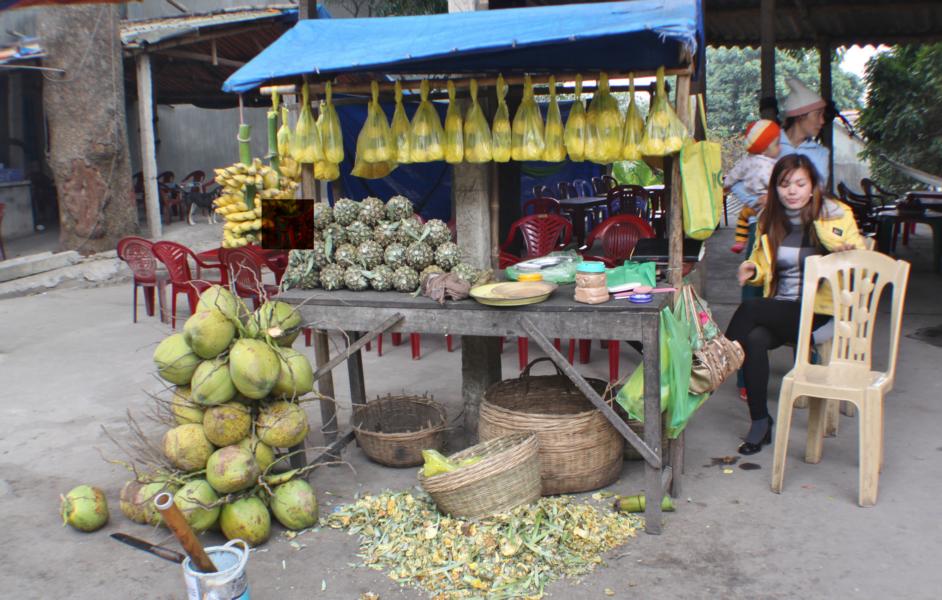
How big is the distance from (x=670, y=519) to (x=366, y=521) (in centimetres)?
128

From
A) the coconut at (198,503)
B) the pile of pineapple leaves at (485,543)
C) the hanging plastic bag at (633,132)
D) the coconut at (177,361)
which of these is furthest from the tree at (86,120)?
the hanging plastic bag at (633,132)

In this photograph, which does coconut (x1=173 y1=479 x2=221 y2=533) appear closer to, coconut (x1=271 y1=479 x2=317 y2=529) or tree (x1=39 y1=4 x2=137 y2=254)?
coconut (x1=271 y1=479 x2=317 y2=529)

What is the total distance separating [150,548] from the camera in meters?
3.32

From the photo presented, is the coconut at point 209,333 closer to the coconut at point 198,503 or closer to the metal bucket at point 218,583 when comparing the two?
the coconut at point 198,503

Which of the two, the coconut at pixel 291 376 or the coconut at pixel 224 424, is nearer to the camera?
the coconut at pixel 224 424

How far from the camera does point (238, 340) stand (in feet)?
11.1

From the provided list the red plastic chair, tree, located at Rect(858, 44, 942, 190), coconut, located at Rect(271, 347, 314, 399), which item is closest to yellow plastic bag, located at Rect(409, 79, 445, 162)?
coconut, located at Rect(271, 347, 314, 399)

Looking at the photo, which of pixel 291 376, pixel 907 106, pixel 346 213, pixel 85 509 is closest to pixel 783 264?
pixel 346 213

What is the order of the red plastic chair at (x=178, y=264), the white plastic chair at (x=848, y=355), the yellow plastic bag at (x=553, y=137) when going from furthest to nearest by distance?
the red plastic chair at (x=178, y=264) → the yellow plastic bag at (x=553, y=137) → the white plastic chair at (x=848, y=355)

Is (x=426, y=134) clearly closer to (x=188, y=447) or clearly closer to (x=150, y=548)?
(x=188, y=447)

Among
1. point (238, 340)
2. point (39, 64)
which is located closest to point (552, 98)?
point (238, 340)

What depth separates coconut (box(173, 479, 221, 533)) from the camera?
323cm

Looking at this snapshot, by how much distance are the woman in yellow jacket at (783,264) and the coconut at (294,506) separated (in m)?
2.14

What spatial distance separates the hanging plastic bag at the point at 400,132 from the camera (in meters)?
3.89
